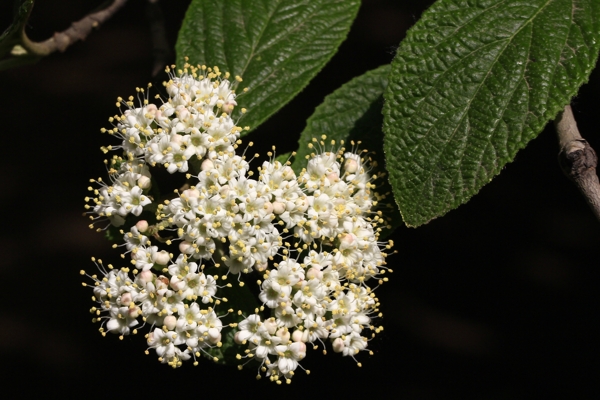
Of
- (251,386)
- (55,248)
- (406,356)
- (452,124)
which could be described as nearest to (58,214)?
(55,248)

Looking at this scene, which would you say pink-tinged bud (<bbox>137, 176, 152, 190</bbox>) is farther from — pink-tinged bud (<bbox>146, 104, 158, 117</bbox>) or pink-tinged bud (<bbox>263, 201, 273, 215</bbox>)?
pink-tinged bud (<bbox>263, 201, 273, 215</bbox>)

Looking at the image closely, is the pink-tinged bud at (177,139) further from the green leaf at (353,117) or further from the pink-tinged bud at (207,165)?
the green leaf at (353,117)

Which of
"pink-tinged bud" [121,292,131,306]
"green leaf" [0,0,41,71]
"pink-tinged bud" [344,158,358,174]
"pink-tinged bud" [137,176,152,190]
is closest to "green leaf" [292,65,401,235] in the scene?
"pink-tinged bud" [344,158,358,174]

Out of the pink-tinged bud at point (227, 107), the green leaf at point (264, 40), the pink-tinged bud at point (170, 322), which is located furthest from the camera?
the green leaf at point (264, 40)

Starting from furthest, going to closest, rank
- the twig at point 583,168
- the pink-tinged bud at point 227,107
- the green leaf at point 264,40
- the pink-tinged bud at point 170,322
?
the green leaf at point 264,40 < the pink-tinged bud at point 227,107 < the pink-tinged bud at point 170,322 < the twig at point 583,168

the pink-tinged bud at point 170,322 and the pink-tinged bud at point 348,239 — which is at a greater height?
the pink-tinged bud at point 348,239

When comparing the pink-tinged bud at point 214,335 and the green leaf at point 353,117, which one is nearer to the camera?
the pink-tinged bud at point 214,335

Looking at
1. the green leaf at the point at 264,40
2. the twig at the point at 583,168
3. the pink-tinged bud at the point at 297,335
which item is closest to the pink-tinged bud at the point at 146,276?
the pink-tinged bud at the point at 297,335
